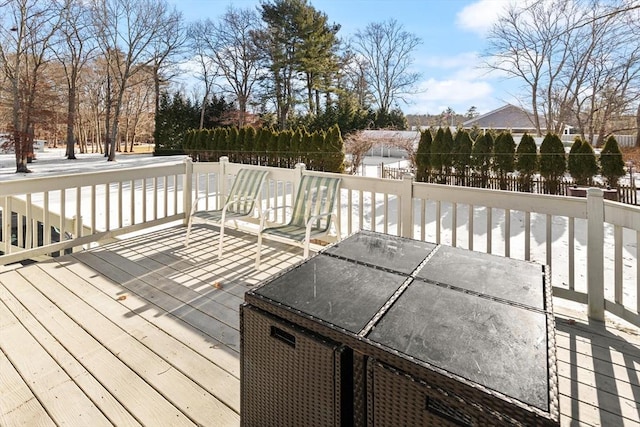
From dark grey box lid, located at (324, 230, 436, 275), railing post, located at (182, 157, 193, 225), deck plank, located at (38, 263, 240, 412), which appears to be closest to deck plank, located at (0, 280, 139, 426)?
deck plank, located at (38, 263, 240, 412)

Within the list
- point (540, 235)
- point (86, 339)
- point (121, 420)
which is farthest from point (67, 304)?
point (540, 235)

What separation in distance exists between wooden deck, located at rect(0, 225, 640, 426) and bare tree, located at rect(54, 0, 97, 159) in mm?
17277

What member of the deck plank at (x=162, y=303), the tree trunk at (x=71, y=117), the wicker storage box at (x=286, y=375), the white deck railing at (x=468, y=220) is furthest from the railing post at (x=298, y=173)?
the tree trunk at (x=71, y=117)

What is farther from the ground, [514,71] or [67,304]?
[514,71]

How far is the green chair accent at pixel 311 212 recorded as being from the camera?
11.0 ft

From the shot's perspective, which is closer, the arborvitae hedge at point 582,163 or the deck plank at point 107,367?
the deck plank at point 107,367

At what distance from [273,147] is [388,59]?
15.2 m

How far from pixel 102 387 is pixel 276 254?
2122 millimetres

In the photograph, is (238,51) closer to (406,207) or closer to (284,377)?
(406,207)

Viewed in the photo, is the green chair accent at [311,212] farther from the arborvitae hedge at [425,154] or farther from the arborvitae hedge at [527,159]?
the arborvitae hedge at [425,154]

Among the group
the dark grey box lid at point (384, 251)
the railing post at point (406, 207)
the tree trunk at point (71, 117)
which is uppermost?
the tree trunk at point (71, 117)

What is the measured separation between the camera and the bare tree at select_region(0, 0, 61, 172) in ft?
42.5

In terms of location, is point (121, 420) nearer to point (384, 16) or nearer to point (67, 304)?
point (67, 304)

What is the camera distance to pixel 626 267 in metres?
4.38
